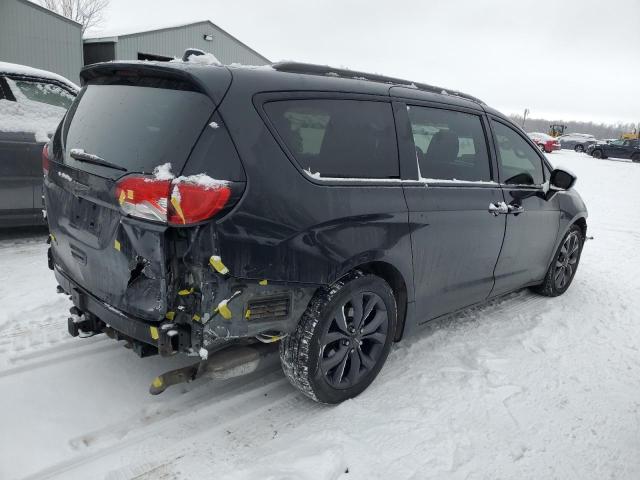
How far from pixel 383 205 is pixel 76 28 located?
1994 centimetres

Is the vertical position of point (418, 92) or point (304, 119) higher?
point (418, 92)

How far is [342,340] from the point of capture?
9.00 ft

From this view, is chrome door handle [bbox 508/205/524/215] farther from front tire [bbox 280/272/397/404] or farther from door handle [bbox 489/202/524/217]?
front tire [bbox 280/272/397/404]

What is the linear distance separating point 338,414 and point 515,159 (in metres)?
2.57

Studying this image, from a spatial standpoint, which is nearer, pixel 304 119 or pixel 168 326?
pixel 168 326

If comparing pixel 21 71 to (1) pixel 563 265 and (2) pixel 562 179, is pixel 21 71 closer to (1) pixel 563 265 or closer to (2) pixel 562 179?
(2) pixel 562 179

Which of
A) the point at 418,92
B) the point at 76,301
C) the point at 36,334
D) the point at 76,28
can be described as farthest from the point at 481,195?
the point at 76,28

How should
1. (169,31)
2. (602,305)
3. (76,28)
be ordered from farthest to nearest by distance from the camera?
(169,31), (76,28), (602,305)

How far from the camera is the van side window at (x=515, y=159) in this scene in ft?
12.4

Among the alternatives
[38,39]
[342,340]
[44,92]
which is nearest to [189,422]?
[342,340]

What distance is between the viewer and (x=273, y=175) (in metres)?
2.25

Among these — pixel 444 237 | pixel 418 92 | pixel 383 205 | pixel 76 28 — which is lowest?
pixel 444 237

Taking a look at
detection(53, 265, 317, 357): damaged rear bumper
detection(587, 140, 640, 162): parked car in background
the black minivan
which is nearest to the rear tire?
the black minivan

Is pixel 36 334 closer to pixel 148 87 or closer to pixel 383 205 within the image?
pixel 148 87
